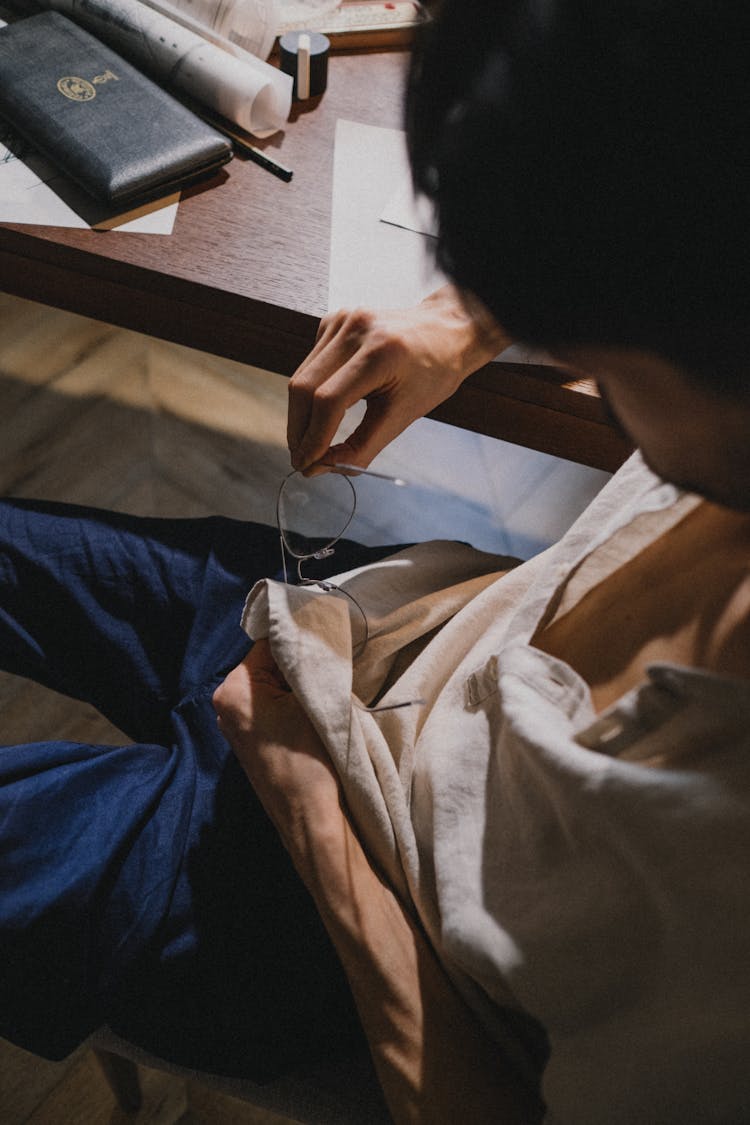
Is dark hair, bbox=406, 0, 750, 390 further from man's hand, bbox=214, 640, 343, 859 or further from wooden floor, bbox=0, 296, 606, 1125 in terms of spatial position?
wooden floor, bbox=0, 296, 606, 1125

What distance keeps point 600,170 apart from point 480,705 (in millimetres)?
373

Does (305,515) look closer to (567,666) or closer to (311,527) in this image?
(311,527)

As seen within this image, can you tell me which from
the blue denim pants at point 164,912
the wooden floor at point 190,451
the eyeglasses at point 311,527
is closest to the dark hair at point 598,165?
the eyeglasses at point 311,527

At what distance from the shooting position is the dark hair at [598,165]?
0.98ft

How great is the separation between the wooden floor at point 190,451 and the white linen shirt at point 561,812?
0.74 m

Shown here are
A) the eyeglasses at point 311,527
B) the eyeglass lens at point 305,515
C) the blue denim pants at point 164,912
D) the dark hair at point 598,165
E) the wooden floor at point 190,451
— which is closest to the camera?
the dark hair at point 598,165

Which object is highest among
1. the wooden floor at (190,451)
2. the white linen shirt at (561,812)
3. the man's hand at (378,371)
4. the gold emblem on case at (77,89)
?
the gold emblem on case at (77,89)

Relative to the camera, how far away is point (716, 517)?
1.89 ft

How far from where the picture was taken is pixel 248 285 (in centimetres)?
74

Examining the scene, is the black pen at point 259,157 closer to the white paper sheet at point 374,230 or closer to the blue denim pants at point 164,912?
the white paper sheet at point 374,230

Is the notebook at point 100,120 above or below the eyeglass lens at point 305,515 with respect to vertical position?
above

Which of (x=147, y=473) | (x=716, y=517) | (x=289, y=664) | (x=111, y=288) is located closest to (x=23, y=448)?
(x=147, y=473)

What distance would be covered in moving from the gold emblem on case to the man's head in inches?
23.0

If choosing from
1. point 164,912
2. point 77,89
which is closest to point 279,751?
point 164,912
